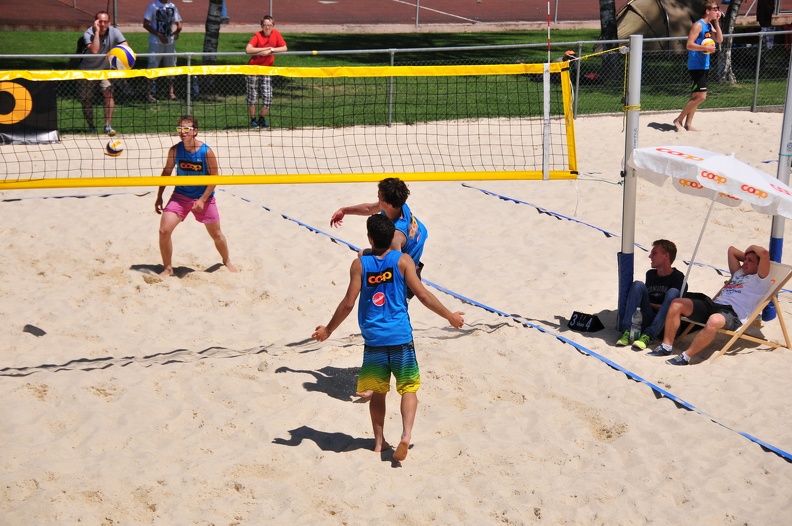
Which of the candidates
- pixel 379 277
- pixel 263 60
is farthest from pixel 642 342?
pixel 263 60

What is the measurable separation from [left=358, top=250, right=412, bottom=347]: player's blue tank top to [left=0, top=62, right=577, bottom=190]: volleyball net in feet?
15.0

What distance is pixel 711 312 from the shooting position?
309 inches

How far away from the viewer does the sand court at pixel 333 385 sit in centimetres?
574

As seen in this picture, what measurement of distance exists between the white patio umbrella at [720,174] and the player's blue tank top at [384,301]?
2723 millimetres

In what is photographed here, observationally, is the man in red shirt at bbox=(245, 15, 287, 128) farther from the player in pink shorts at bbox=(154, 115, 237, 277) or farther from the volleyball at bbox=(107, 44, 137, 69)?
the player in pink shorts at bbox=(154, 115, 237, 277)

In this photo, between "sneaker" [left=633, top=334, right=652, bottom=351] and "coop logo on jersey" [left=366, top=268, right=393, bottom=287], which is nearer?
"coop logo on jersey" [left=366, top=268, right=393, bottom=287]

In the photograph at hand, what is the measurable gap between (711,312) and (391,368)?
3.10 m

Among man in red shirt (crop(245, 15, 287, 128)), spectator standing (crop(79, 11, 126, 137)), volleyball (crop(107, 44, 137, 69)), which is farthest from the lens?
man in red shirt (crop(245, 15, 287, 128))

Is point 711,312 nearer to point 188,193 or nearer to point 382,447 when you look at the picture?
point 382,447

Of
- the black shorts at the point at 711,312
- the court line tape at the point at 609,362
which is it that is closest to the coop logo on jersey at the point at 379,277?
the court line tape at the point at 609,362

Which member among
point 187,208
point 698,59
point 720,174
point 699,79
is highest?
point 698,59

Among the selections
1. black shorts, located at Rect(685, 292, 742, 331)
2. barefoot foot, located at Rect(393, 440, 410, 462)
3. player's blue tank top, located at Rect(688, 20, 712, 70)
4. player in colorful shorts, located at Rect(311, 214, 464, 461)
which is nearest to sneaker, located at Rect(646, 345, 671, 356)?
black shorts, located at Rect(685, 292, 742, 331)

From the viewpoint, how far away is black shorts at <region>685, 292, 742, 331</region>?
25.5 ft

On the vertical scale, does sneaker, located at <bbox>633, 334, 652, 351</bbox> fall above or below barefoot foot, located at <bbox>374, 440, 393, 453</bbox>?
above
